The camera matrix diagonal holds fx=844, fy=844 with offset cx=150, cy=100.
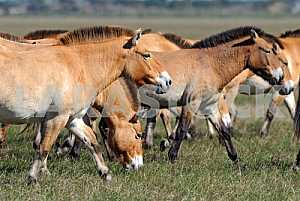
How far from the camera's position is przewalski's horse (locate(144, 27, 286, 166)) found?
38.8ft

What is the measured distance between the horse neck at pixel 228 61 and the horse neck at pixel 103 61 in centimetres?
235

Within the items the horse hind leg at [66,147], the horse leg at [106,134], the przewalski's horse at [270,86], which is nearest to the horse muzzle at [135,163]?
the horse leg at [106,134]

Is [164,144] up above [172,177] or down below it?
below

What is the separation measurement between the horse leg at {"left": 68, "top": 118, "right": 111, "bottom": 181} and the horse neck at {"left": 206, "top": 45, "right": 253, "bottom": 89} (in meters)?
2.55

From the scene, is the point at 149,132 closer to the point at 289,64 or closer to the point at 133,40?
the point at 289,64

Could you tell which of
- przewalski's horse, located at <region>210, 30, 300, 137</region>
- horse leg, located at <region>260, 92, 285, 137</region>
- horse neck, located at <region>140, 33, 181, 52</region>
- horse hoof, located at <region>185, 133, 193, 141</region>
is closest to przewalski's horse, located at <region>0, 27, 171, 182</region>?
horse neck, located at <region>140, 33, 181, 52</region>

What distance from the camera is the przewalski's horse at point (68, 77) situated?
9445 mm

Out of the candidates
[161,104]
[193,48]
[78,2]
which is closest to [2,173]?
[161,104]

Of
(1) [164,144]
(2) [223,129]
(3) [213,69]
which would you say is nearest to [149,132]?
(1) [164,144]

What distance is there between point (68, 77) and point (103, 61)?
604 millimetres

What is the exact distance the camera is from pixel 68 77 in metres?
9.59

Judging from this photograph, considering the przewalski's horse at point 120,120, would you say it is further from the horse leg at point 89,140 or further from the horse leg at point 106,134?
the horse leg at point 89,140

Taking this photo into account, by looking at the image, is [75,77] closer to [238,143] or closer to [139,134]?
[139,134]

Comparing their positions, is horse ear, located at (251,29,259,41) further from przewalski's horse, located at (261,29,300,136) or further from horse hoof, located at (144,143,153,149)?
przewalski's horse, located at (261,29,300,136)
